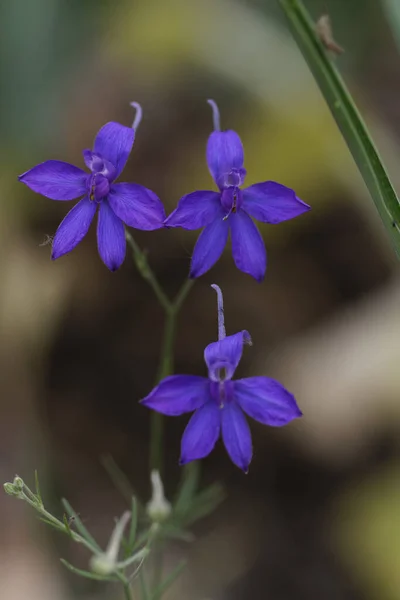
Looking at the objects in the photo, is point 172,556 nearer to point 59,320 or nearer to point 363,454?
point 363,454

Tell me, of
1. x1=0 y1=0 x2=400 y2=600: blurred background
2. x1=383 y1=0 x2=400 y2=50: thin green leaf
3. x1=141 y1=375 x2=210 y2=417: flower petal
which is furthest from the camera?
x1=0 y1=0 x2=400 y2=600: blurred background

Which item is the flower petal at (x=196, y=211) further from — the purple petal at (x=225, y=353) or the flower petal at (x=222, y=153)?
the purple petal at (x=225, y=353)

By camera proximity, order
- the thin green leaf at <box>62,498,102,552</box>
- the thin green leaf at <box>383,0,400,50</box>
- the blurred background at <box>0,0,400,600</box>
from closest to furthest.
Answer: the thin green leaf at <box>62,498,102,552</box> → the thin green leaf at <box>383,0,400,50</box> → the blurred background at <box>0,0,400,600</box>

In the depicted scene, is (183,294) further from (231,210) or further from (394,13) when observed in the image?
(394,13)

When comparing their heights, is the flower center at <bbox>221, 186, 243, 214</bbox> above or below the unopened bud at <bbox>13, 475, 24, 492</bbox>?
above

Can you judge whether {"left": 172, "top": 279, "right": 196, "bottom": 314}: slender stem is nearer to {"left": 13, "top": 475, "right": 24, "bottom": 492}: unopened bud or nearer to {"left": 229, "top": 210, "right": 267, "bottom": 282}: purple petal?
{"left": 229, "top": 210, "right": 267, "bottom": 282}: purple petal

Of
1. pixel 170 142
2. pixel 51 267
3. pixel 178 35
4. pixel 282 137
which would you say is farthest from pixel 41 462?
pixel 178 35

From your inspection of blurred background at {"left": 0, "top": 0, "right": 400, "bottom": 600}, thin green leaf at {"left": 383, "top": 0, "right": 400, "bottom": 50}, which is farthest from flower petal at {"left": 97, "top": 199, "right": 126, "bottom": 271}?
blurred background at {"left": 0, "top": 0, "right": 400, "bottom": 600}

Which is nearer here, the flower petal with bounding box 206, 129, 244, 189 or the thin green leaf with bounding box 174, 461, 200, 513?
the flower petal with bounding box 206, 129, 244, 189
